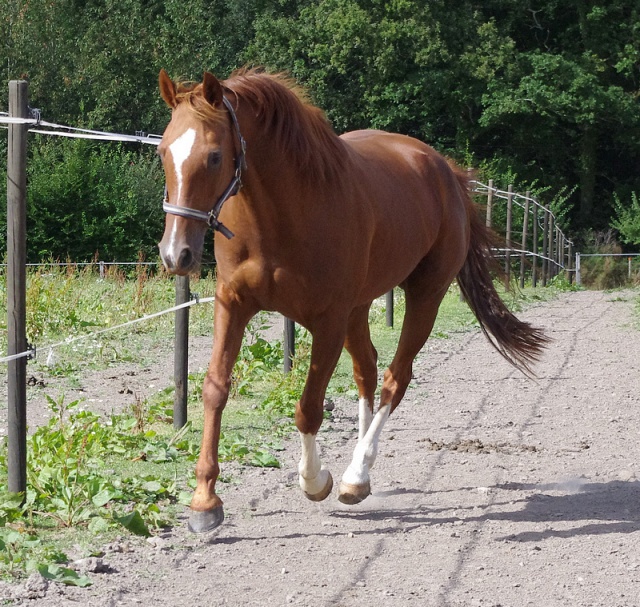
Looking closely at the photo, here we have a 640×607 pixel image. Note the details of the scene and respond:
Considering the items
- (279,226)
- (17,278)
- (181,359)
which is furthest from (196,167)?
(181,359)

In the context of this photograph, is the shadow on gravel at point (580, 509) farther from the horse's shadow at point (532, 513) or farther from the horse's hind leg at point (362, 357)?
the horse's hind leg at point (362, 357)

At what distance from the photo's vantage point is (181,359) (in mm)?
6434

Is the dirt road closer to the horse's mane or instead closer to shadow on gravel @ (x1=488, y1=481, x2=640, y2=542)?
shadow on gravel @ (x1=488, y1=481, x2=640, y2=542)

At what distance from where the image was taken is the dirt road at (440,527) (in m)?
3.69

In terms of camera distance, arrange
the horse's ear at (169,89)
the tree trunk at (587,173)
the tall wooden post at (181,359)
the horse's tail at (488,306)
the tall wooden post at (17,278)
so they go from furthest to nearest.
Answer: the tree trunk at (587,173), the horse's tail at (488,306), the tall wooden post at (181,359), the tall wooden post at (17,278), the horse's ear at (169,89)

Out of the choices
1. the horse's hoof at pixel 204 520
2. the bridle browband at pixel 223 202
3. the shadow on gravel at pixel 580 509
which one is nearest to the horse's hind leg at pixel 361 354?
the shadow on gravel at pixel 580 509

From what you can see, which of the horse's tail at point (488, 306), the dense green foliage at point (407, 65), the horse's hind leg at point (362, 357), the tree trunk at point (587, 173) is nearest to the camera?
the horse's hind leg at point (362, 357)

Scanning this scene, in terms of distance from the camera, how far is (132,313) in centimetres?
1244

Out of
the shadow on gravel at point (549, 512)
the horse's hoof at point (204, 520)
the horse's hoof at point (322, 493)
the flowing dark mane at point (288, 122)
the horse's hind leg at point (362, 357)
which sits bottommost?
the shadow on gravel at point (549, 512)

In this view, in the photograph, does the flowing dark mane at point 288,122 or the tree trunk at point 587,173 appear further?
the tree trunk at point 587,173

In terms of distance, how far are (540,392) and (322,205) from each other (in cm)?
436

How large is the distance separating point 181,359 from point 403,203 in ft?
6.20

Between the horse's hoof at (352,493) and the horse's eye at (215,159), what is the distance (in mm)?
1823

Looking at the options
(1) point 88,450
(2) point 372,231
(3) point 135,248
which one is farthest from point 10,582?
(3) point 135,248
